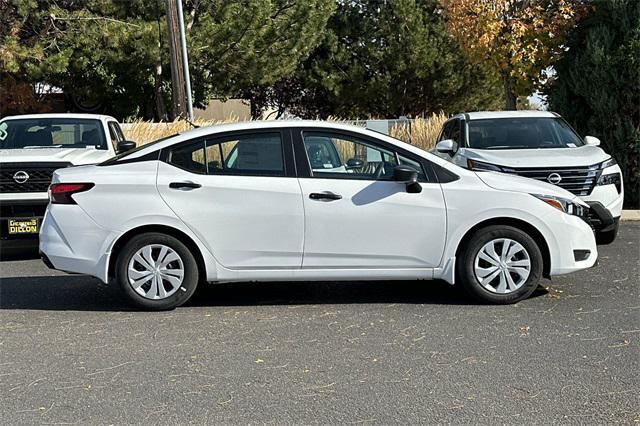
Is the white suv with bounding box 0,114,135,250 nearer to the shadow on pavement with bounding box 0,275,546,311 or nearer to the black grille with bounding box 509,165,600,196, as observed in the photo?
the shadow on pavement with bounding box 0,275,546,311

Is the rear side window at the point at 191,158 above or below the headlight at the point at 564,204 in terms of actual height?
above

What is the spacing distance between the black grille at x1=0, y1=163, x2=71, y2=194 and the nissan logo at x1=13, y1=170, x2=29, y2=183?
17 mm

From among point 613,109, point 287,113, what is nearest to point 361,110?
point 287,113

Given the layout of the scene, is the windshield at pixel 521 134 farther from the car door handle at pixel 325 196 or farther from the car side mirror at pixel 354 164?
the car door handle at pixel 325 196

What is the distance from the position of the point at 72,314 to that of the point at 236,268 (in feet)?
4.87

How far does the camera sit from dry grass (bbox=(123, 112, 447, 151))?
17234mm

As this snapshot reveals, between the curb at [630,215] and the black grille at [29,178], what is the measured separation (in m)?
8.66

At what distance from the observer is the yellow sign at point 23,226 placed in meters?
9.42

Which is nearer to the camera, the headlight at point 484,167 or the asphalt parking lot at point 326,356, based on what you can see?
the asphalt parking lot at point 326,356

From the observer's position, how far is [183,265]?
6.66m

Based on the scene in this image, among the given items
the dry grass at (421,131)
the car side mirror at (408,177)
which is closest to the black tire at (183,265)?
the car side mirror at (408,177)

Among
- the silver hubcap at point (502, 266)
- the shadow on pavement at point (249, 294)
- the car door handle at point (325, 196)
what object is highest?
the car door handle at point (325, 196)

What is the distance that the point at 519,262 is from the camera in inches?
265

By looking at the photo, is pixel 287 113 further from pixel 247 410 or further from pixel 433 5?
pixel 247 410
